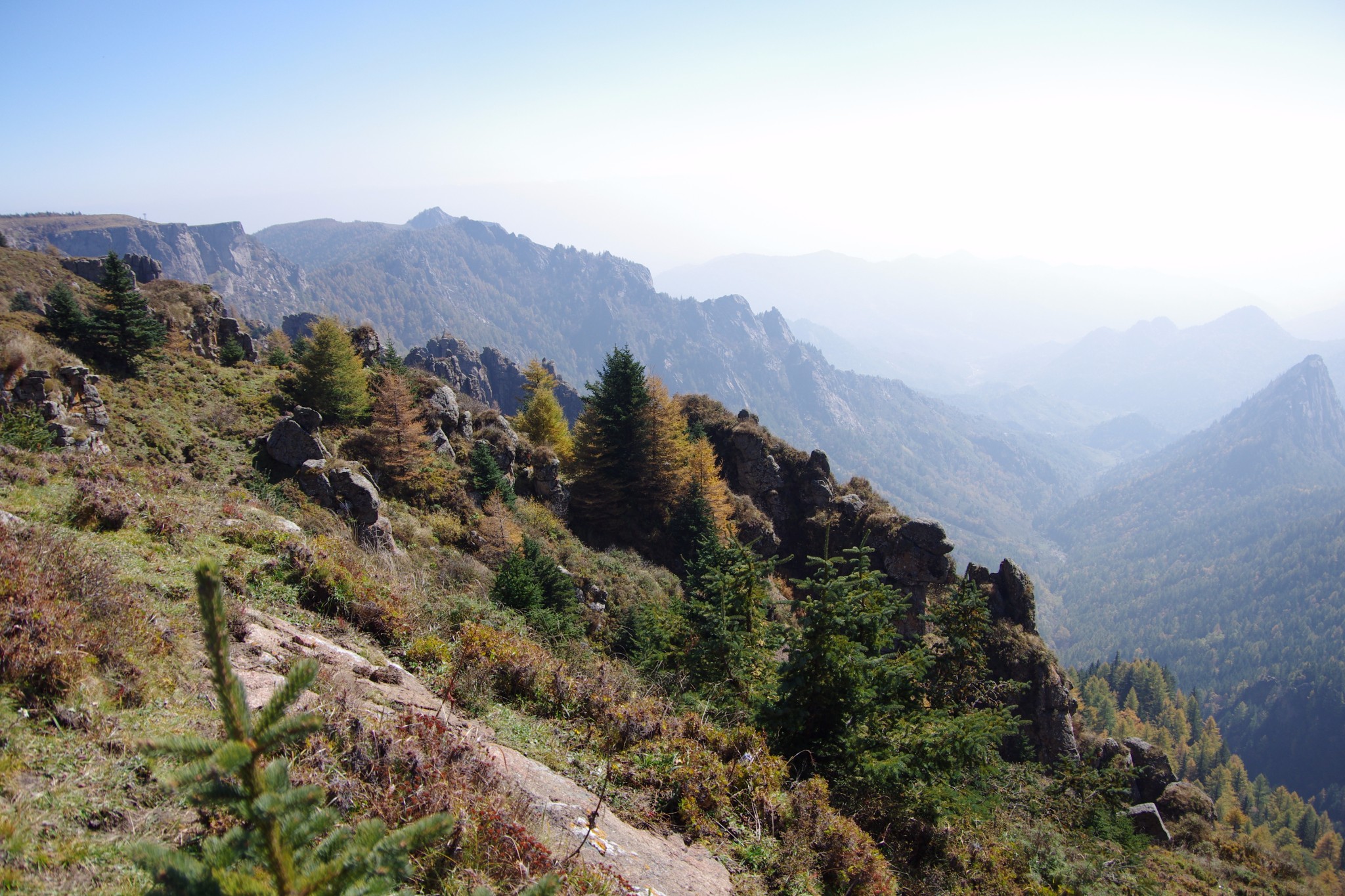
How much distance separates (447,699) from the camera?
7156 mm

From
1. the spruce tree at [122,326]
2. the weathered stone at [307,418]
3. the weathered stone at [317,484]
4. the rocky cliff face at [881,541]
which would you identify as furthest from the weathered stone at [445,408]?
the rocky cliff face at [881,541]

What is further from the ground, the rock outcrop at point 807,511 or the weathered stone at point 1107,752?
the rock outcrop at point 807,511

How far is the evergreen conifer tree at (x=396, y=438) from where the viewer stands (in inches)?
904

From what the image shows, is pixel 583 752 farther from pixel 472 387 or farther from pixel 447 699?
pixel 472 387

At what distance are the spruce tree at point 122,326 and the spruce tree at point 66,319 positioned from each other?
395mm

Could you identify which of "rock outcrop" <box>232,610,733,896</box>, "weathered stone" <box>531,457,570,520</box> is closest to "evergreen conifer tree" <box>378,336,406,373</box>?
"weathered stone" <box>531,457,570,520</box>

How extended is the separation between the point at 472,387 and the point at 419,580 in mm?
78597

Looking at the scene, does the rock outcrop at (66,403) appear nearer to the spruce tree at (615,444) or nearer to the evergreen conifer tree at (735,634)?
the evergreen conifer tree at (735,634)

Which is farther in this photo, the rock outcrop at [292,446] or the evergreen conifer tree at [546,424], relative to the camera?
the evergreen conifer tree at [546,424]

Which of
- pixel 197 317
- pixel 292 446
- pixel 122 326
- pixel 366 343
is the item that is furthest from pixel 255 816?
pixel 197 317

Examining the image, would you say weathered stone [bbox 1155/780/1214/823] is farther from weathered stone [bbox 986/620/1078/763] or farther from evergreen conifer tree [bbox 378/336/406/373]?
evergreen conifer tree [bbox 378/336/406/373]

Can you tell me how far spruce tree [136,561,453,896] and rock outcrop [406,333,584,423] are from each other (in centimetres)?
6592

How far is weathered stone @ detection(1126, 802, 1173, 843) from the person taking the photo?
19328 mm

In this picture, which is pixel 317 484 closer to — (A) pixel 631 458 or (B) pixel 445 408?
(B) pixel 445 408
